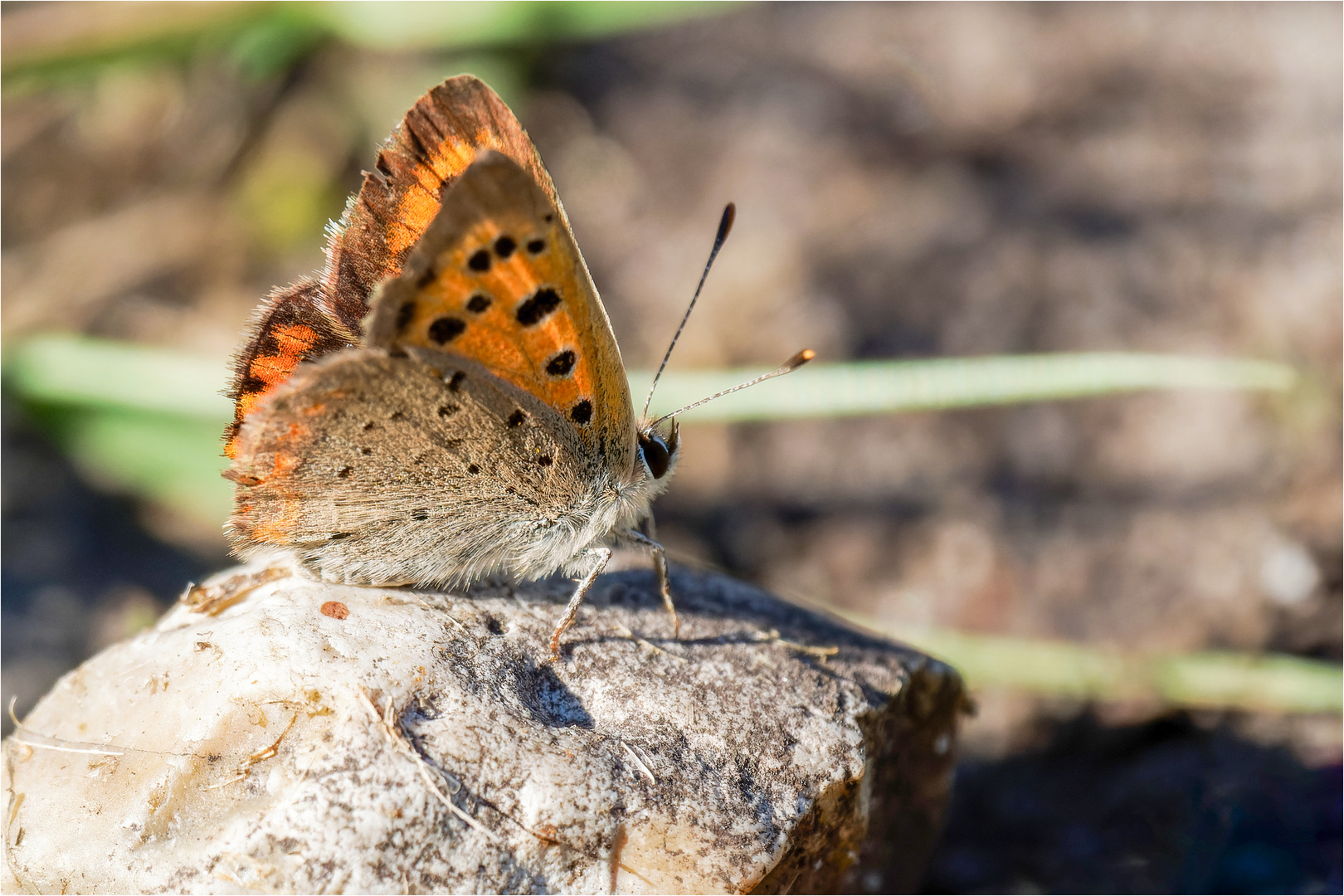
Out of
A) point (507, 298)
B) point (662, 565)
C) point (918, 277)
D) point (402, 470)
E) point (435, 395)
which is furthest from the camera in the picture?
point (918, 277)

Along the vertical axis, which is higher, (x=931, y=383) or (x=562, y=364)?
(x=931, y=383)

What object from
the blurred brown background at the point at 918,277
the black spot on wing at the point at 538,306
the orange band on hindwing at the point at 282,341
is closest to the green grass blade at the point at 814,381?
the blurred brown background at the point at 918,277

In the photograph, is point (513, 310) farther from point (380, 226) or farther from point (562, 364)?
point (380, 226)

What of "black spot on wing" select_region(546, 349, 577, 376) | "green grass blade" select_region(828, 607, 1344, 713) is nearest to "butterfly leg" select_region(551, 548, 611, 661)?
"black spot on wing" select_region(546, 349, 577, 376)

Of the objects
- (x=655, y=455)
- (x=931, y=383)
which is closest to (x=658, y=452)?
(x=655, y=455)

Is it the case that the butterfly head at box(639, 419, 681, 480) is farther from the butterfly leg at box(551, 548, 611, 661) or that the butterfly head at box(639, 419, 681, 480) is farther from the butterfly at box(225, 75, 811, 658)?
the butterfly leg at box(551, 548, 611, 661)

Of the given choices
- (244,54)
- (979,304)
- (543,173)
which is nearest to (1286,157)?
(979,304)

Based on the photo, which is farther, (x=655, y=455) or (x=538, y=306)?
(x=655, y=455)

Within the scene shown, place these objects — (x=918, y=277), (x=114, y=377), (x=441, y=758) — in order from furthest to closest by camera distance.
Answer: (x=918, y=277) < (x=114, y=377) < (x=441, y=758)
